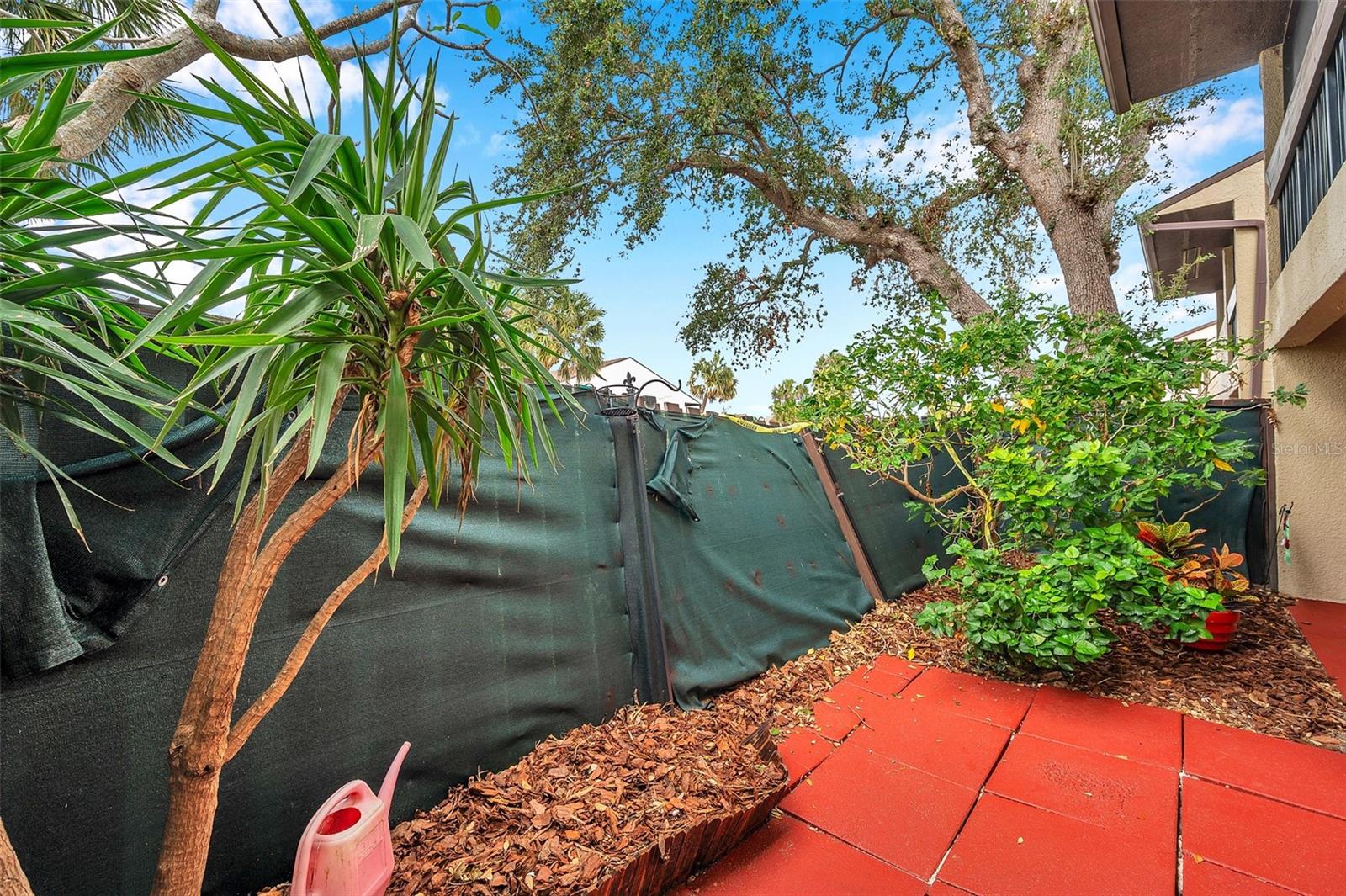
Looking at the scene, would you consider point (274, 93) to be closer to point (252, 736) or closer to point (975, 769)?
point (252, 736)

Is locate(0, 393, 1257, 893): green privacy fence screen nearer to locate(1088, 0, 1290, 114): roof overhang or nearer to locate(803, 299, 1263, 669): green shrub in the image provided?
locate(803, 299, 1263, 669): green shrub

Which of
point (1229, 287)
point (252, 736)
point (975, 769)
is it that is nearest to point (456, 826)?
point (252, 736)

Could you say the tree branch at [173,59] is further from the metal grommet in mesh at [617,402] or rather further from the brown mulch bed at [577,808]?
the brown mulch bed at [577,808]

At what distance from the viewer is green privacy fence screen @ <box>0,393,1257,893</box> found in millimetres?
1087

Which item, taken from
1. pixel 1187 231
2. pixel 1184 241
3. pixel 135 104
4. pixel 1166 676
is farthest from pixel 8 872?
pixel 1184 241

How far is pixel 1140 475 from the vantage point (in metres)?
2.66

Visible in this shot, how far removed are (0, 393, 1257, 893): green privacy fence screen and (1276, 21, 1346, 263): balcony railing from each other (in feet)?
9.98

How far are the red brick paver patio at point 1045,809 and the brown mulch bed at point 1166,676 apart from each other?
0.16 m

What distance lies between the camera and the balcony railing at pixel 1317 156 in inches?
92.7

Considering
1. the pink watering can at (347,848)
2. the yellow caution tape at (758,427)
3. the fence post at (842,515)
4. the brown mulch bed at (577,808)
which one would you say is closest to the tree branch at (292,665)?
the pink watering can at (347,848)

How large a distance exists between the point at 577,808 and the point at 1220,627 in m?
3.26

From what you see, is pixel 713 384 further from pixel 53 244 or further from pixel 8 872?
pixel 8 872

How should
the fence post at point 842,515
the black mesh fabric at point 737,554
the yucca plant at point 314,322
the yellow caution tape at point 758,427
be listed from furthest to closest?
the fence post at point 842,515 → the yellow caution tape at point 758,427 → the black mesh fabric at point 737,554 → the yucca plant at point 314,322

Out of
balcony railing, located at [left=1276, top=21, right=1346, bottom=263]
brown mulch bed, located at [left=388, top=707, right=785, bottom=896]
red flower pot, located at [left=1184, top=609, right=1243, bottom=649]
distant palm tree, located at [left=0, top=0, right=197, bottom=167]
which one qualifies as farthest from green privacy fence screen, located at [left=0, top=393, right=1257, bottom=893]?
distant palm tree, located at [left=0, top=0, right=197, bottom=167]
